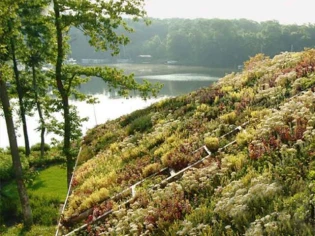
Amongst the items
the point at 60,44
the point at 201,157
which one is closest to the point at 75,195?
the point at 201,157

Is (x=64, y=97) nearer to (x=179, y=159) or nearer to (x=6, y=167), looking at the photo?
(x=179, y=159)

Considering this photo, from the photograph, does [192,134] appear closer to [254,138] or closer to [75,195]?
[254,138]

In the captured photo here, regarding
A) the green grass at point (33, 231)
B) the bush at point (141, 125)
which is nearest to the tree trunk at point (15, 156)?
the green grass at point (33, 231)

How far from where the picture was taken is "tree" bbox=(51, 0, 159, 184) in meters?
17.0

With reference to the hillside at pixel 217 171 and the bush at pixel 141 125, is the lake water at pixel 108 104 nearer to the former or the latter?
the bush at pixel 141 125

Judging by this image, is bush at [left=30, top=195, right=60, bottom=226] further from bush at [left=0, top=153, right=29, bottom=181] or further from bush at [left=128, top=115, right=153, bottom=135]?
bush at [left=128, top=115, right=153, bottom=135]

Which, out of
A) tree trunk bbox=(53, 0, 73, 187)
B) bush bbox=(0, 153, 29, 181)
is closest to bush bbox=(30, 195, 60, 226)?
tree trunk bbox=(53, 0, 73, 187)

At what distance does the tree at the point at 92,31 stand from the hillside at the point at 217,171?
3535 mm

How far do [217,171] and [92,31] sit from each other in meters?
11.5

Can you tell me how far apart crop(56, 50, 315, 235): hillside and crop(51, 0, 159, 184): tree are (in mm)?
3535

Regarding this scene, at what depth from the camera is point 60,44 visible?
1800cm

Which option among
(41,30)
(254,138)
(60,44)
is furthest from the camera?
(41,30)

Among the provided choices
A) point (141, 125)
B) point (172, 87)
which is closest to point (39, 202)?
point (141, 125)

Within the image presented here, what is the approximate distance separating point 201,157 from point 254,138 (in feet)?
5.10
